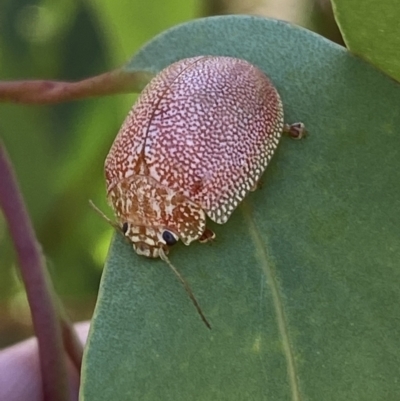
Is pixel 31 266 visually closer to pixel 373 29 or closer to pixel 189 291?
pixel 189 291

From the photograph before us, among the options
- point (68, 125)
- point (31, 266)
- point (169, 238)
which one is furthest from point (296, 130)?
point (68, 125)

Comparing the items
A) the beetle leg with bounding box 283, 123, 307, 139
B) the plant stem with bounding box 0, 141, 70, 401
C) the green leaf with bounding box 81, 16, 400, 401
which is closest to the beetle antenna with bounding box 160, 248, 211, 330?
the green leaf with bounding box 81, 16, 400, 401

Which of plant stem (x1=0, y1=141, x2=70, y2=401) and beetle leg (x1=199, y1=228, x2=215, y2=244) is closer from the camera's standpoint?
beetle leg (x1=199, y1=228, x2=215, y2=244)

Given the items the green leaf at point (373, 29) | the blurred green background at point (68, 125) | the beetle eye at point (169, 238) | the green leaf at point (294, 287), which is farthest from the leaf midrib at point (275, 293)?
the blurred green background at point (68, 125)

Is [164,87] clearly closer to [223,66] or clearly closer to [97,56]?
[223,66]

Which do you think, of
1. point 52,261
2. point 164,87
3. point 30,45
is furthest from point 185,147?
point 30,45

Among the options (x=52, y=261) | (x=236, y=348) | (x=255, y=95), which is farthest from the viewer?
(x=52, y=261)

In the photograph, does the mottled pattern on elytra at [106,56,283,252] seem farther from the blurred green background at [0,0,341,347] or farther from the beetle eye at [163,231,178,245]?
the blurred green background at [0,0,341,347]
